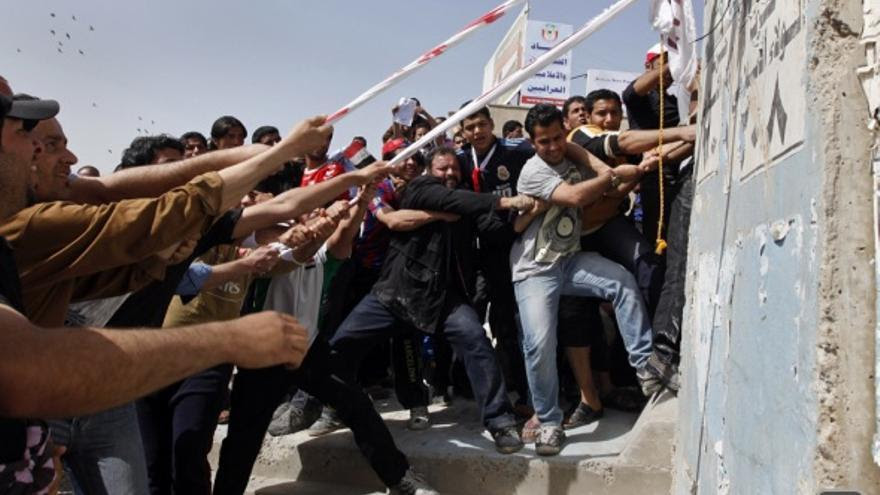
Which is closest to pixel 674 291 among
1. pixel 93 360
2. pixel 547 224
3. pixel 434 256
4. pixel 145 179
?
pixel 547 224

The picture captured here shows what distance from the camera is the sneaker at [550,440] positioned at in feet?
13.5

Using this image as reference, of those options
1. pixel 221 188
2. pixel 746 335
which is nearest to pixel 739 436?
pixel 746 335

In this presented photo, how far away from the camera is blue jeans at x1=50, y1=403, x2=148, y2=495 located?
2838 millimetres

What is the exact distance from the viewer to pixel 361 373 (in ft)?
18.9

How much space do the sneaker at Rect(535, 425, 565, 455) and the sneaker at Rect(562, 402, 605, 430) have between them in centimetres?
20

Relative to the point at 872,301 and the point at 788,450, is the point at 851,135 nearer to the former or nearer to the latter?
the point at 872,301

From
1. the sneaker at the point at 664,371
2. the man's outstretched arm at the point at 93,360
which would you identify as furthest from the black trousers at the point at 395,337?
the man's outstretched arm at the point at 93,360

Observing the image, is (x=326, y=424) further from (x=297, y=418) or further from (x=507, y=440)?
(x=507, y=440)

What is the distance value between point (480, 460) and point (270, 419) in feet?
3.77

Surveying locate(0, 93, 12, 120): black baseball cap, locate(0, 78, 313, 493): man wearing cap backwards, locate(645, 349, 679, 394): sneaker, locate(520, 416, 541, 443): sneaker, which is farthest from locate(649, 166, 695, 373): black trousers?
locate(0, 93, 12, 120): black baseball cap

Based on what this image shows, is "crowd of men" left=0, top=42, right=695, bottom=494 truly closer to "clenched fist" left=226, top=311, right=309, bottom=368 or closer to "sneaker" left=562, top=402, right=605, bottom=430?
"sneaker" left=562, top=402, right=605, bottom=430

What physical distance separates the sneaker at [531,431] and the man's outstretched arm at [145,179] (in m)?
2.12

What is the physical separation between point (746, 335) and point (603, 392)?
2.61 metres

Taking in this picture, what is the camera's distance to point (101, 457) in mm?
2859
